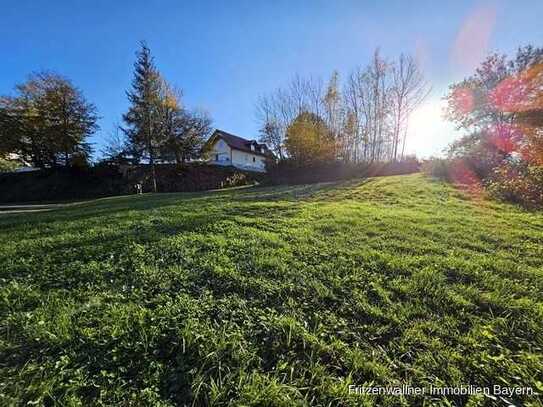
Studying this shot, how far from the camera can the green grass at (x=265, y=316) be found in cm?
176

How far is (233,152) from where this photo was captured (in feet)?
110

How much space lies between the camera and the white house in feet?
107

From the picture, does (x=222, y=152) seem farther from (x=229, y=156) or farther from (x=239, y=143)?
(x=239, y=143)

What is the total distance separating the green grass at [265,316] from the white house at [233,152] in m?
27.7

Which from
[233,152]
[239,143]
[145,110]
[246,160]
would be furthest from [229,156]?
[145,110]

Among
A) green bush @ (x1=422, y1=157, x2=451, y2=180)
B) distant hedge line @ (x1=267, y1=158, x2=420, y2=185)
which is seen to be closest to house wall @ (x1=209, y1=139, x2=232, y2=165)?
distant hedge line @ (x1=267, y1=158, x2=420, y2=185)

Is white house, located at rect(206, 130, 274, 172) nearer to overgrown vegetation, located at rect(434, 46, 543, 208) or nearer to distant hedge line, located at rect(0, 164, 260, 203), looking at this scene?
distant hedge line, located at rect(0, 164, 260, 203)

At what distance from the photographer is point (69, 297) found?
2.76 metres

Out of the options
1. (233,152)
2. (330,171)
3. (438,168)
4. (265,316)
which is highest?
(233,152)

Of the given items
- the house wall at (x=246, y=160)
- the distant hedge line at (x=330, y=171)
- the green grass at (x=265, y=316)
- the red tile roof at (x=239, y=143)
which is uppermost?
the red tile roof at (x=239, y=143)

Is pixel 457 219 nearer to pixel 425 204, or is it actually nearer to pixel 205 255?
pixel 425 204

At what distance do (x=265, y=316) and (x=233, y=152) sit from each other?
32305 mm

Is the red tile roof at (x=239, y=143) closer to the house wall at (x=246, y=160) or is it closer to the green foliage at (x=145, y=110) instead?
the house wall at (x=246, y=160)

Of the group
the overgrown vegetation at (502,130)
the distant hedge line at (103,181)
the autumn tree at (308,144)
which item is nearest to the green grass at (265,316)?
the overgrown vegetation at (502,130)
